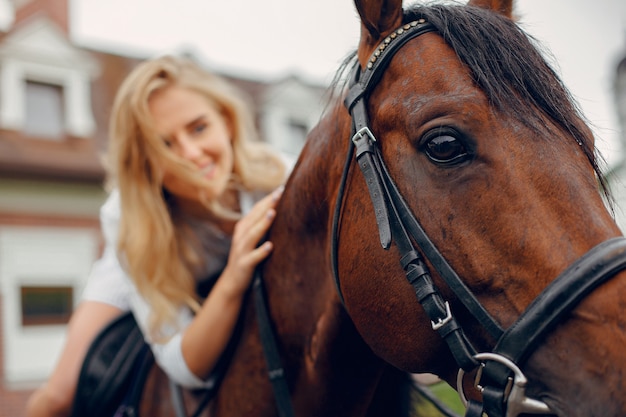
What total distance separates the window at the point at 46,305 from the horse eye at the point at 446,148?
10.5m

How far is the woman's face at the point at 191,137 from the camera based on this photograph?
277 cm

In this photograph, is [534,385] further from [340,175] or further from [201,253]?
[201,253]

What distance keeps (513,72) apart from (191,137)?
1.79 meters

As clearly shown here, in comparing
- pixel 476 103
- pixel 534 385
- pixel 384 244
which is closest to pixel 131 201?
pixel 384 244

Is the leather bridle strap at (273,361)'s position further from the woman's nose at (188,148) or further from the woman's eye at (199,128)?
the woman's eye at (199,128)

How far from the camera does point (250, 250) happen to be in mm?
2170

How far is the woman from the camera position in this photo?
2381 millimetres

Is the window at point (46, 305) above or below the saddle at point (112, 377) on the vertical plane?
below

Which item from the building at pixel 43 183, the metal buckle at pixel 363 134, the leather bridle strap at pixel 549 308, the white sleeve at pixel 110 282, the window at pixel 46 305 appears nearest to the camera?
the leather bridle strap at pixel 549 308

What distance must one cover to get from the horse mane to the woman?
37.8 inches

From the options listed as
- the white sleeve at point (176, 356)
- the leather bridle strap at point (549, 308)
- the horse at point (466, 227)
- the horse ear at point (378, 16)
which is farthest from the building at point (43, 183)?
the leather bridle strap at point (549, 308)

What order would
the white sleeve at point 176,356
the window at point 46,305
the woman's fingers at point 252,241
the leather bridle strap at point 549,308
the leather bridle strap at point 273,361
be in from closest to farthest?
1. the leather bridle strap at point 549,308
2. the leather bridle strap at point 273,361
3. the woman's fingers at point 252,241
4. the white sleeve at point 176,356
5. the window at point 46,305

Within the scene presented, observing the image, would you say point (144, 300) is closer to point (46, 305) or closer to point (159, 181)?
point (159, 181)

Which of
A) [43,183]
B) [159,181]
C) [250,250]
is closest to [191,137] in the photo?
[159,181]
